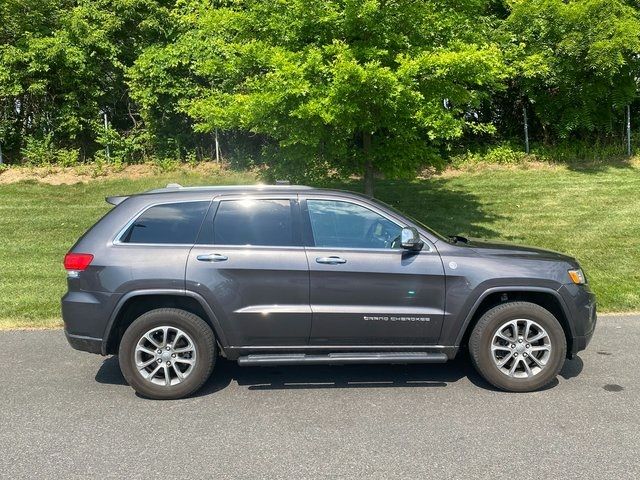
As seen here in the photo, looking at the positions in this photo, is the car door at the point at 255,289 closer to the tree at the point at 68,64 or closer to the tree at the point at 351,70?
the tree at the point at 351,70

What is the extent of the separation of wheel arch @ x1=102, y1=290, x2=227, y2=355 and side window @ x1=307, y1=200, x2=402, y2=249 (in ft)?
3.57

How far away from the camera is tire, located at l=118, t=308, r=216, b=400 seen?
4.47 m

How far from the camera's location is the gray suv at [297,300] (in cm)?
448

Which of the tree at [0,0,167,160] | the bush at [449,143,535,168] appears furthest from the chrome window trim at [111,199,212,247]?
the bush at [449,143,535,168]

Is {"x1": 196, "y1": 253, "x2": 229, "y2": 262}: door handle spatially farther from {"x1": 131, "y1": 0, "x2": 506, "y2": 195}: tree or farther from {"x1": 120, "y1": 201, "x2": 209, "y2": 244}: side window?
{"x1": 131, "y1": 0, "x2": 506, "y2": 195}: tree

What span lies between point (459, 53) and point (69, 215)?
877 cm

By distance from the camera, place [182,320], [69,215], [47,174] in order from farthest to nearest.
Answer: [47,174]
[69,215]
[182,320]

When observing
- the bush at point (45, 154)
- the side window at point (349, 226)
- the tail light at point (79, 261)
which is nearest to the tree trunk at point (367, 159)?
the side window at point (349, 226)

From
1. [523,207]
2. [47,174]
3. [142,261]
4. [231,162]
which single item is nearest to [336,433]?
[142,261]

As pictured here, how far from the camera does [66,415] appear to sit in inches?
166

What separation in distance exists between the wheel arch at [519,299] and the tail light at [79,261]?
310cm

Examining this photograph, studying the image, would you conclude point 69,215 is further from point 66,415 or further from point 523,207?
point 523,207

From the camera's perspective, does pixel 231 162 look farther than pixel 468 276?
Yes

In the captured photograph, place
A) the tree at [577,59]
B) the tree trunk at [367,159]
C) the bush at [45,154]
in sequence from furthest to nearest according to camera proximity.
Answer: the bush at [45,154] < the tree at [577,59] < the tree trunk at [367,159]
